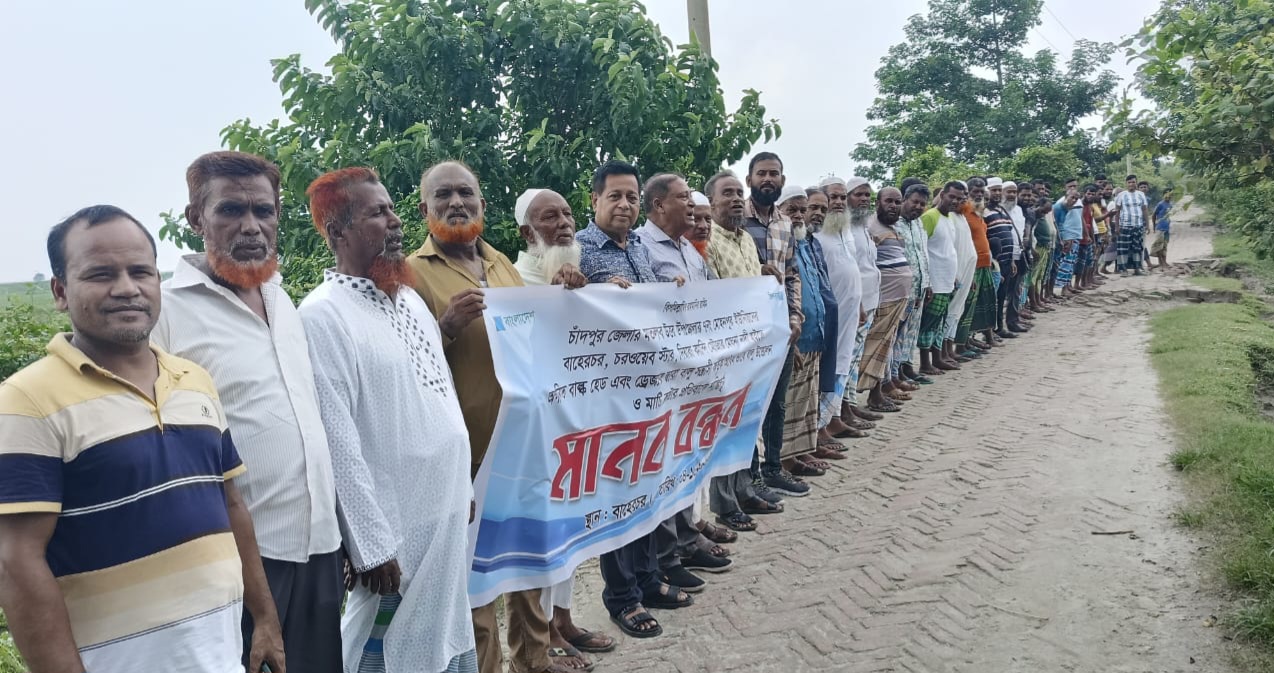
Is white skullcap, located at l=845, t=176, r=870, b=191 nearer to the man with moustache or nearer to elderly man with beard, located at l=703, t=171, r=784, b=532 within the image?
elderly man with beard, located at l=703, t=171, r=784, b=532

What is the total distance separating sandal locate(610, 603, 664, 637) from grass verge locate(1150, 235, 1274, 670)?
2.35m

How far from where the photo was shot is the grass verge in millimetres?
4051

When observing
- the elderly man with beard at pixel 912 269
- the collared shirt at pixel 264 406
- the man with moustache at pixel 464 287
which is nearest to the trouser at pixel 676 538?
the man with moustache at pixel 464 287

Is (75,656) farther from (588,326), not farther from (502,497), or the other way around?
(588,326)

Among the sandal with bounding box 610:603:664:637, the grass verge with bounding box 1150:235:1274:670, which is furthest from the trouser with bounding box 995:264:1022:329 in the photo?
the sandal with bounding box 610:603:664:637

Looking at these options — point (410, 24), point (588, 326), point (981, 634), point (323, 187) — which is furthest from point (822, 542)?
point (410, 24)

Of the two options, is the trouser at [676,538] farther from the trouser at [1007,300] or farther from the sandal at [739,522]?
the trouser at [1007,300]

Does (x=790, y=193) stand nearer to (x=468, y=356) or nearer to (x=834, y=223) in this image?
(x=834, y=223)

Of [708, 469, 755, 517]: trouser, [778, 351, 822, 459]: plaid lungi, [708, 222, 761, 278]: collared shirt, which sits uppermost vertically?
[708, 222, 761, 278]: collared shirt

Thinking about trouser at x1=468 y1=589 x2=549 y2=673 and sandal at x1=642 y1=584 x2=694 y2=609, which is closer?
trouser at x1=468 y1=589 x2=549 y2=673

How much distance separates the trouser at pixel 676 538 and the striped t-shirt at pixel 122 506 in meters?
2.73

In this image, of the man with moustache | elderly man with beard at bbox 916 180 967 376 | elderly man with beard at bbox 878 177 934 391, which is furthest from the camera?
elderly man with beard at bbox 916 180 967 376

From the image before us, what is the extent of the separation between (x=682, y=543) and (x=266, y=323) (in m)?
2.85

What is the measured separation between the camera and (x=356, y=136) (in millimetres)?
6230
